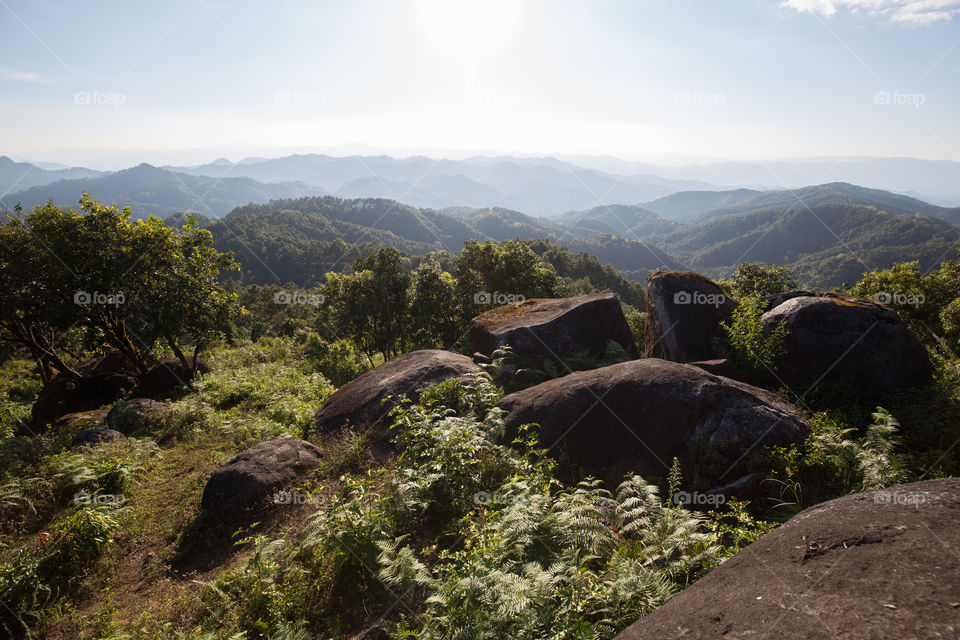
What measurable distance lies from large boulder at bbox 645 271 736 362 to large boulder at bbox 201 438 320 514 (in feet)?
35.4

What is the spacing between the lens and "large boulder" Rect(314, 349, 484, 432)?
11.0 m

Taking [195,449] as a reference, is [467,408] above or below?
above

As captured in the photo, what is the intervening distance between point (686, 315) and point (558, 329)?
13.1ft

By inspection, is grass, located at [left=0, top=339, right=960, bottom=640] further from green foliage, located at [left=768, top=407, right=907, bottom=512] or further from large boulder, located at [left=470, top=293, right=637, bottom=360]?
large boulder, located at [left=470, top=293, right=637, bottom=360]

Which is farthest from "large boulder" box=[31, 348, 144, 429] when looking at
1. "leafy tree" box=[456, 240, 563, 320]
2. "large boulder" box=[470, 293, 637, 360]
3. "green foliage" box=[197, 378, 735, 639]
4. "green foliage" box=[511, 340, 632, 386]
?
"green foliage" box=[511, 340, 632, 386]

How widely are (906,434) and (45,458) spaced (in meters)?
19.3

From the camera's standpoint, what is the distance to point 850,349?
950cm

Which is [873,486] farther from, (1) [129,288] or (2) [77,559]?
(1) [129,288]

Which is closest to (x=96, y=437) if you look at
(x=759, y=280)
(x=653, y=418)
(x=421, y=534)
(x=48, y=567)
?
(x=48, y=567)

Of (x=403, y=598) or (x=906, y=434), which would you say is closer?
(x=403, y=598)

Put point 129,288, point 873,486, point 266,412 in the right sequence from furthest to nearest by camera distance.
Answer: point 129,288 → point 266,412 → point 873,486

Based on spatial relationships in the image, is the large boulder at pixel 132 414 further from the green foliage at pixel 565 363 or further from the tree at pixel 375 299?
the green foliage at pixel 565 363

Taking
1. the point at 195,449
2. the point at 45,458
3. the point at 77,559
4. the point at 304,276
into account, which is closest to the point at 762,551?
the point at 77,559

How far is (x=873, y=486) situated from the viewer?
6.04 meters
